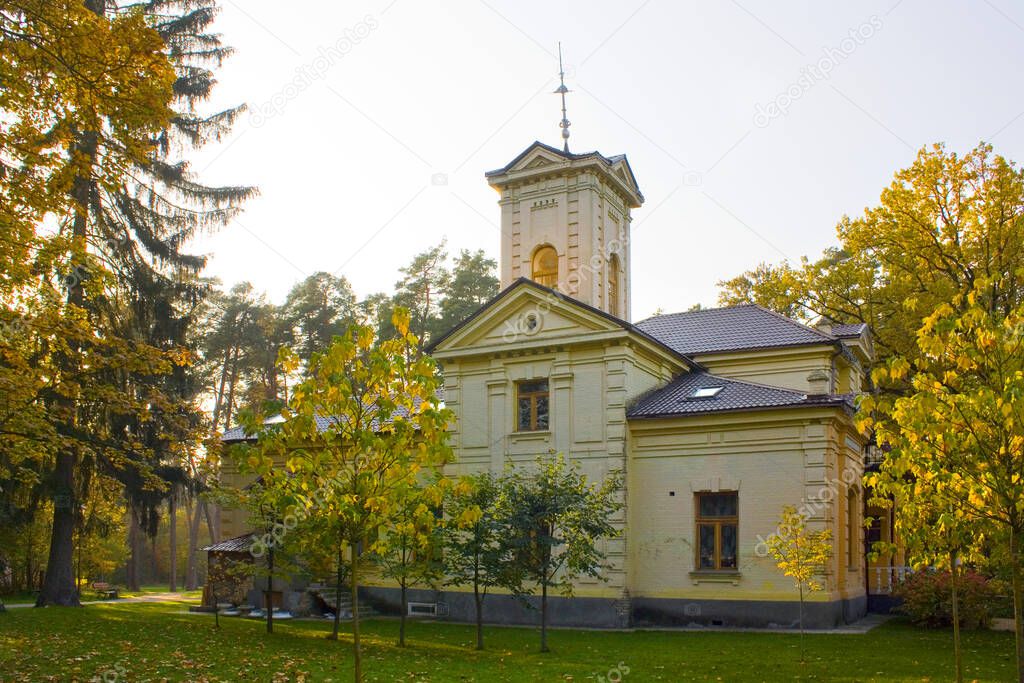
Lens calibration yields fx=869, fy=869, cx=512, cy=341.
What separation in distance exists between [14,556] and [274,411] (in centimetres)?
3095


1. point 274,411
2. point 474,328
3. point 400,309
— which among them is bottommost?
point 274,411

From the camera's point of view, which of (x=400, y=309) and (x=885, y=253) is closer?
(x=400, y=309)

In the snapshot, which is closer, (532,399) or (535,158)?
(532,399)

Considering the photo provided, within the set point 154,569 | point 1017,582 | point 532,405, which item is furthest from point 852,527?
point 154,569

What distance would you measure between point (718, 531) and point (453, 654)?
9137mm

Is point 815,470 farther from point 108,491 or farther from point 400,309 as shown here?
point 108,491

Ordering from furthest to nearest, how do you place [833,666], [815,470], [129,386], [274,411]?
1. [129,386]
2. [815,470]
3. [833,666]
4. [274,411]

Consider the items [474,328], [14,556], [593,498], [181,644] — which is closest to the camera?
[181,644]

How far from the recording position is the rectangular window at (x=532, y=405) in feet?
87.4

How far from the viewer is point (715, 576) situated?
77.5ft

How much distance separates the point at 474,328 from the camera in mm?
27438

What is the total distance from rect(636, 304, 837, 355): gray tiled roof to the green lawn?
9459 mm

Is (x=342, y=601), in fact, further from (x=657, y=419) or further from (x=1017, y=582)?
(x=1017, y=582)

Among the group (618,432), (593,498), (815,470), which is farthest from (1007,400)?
(618,432)
